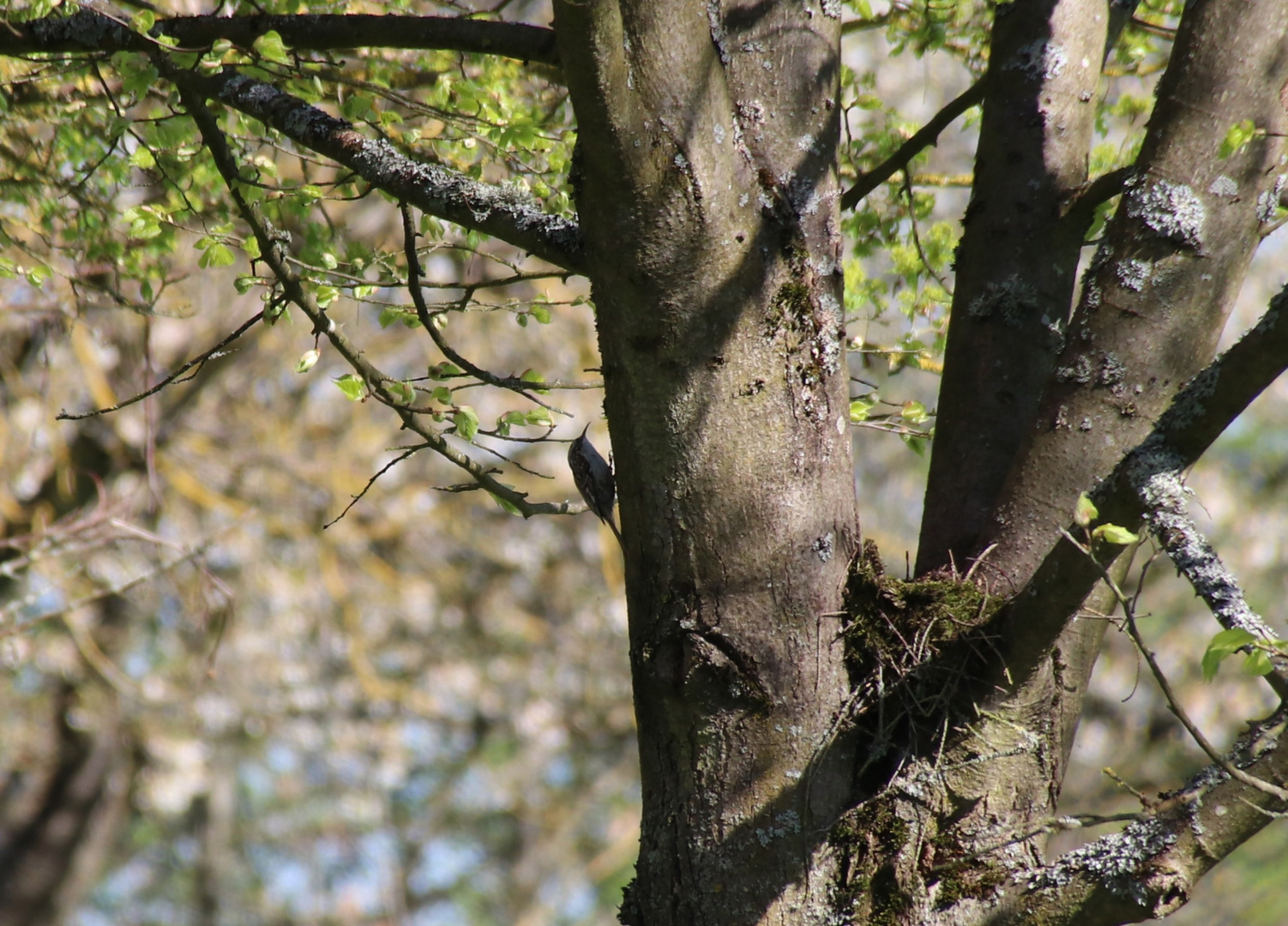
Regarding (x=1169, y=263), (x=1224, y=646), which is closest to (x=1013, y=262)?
(x=1169, y=263)

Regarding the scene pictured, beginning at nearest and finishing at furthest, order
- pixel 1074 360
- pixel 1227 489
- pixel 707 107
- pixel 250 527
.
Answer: pixel 707 107 → pixel 1074 360 → pixel 250 527 → pixel 1227 489

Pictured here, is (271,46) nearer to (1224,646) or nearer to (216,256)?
(216,256)

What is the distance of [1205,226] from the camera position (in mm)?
1822

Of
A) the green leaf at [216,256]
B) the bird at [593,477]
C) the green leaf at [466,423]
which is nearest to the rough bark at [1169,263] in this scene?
the green leaf at [466,423]

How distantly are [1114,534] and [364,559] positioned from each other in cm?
763

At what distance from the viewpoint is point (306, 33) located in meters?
2.27

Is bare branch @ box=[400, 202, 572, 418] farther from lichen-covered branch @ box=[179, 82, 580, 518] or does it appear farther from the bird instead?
the bird

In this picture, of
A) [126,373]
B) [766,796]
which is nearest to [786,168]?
[766,796]

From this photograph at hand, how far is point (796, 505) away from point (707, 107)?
69cm

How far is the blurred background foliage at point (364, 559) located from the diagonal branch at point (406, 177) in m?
0.58

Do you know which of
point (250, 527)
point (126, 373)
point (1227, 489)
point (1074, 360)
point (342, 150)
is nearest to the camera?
point (1074, 360)

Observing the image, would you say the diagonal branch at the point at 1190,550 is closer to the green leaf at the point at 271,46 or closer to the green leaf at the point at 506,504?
the green leaf at the point at 506,504

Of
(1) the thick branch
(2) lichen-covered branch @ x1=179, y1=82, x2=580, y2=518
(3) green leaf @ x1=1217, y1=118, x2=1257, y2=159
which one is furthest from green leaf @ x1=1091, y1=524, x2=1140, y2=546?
(1) the thick branch

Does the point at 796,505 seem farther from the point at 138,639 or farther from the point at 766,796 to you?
the point at 138,639
